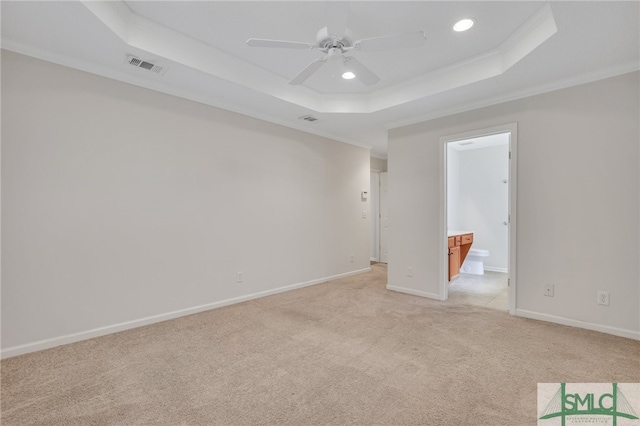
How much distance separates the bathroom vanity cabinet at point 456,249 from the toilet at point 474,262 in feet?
1.43

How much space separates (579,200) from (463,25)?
6.74 ft

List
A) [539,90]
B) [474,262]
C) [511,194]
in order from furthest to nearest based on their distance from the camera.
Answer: [474,262] < [511,194] < [539,90]

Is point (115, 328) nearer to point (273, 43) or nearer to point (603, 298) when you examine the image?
point (273, 43)

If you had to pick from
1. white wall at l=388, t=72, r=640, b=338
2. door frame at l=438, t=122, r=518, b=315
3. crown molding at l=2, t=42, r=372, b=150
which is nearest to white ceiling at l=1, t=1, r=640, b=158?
crown molding at l=2, t=42, r=372, b=150

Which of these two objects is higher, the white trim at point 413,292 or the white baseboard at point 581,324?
the white baseboard at point 581,324

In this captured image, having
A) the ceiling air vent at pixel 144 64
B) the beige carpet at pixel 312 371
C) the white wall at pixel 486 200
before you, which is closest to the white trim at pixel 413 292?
the beige carpet at pixel 312 371

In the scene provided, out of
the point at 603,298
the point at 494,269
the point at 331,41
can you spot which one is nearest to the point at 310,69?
the point at 331,41

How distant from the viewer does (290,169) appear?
4.46 metres

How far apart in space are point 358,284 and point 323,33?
3.66 metres

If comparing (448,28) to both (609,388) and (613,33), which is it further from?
(609,388)

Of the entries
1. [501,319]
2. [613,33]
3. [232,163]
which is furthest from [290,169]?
[613,33]

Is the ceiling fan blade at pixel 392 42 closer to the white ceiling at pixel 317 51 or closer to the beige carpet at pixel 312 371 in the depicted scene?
the white ceiling at pixel 317 51

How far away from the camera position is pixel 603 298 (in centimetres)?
280

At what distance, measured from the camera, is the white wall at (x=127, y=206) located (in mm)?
2430
